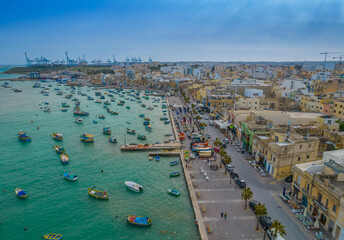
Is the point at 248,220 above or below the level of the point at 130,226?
above

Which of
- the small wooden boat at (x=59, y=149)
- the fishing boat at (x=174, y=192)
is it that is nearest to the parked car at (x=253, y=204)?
the fishing boat at (x=174, y=192)

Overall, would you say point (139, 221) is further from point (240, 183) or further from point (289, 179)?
point (289, 179)

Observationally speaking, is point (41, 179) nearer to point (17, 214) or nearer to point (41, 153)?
point (17, 214)

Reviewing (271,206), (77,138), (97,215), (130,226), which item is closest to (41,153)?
(77,138)

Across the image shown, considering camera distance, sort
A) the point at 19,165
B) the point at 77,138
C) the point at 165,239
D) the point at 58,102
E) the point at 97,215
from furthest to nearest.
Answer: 1. the point at 58,102
2. the point at 77,138
3. the point at 19,165
4. the point at 97,215
5. the point at 165,239

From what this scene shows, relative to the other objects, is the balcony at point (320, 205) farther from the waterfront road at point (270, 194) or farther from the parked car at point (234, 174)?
the parked car at point (234, 174)

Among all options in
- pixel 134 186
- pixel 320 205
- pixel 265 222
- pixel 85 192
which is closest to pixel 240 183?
pixel 265 222

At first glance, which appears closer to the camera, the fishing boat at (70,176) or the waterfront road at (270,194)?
the waterfront road at (270,194)
